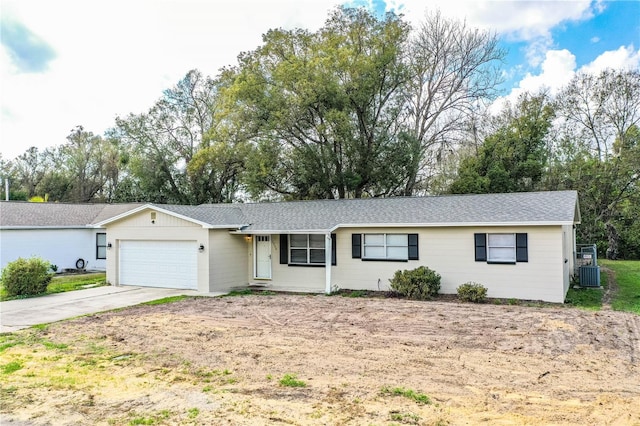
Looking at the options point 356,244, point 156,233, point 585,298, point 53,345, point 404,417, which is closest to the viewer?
point 404,417

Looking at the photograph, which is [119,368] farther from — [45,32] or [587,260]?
[587,260]

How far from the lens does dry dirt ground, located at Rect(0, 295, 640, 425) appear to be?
5.09m

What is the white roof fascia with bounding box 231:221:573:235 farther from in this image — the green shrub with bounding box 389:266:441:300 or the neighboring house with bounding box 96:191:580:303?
the green shrub with bounding box 389:266:441:300

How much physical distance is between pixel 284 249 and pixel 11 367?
10.1 m

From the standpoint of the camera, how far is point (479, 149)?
26.1m

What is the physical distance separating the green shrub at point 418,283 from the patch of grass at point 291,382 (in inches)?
307

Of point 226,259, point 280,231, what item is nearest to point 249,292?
point 226,259

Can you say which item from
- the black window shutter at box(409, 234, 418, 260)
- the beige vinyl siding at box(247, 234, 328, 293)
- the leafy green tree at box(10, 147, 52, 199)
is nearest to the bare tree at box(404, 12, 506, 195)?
the black window shutter at box(409, 234, 418, 260)

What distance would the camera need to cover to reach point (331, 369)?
6.66 m

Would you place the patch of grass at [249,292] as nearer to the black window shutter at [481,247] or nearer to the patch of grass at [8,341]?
the patch of grass at [8,341]

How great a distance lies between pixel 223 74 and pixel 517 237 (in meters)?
21.4

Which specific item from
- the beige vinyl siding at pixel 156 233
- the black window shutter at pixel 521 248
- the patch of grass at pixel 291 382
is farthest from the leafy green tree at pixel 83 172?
the patch of grass at pixel 291 382

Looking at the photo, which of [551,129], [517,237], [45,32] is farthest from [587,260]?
[45,32]

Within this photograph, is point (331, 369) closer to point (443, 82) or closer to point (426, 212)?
point (426, 212)
